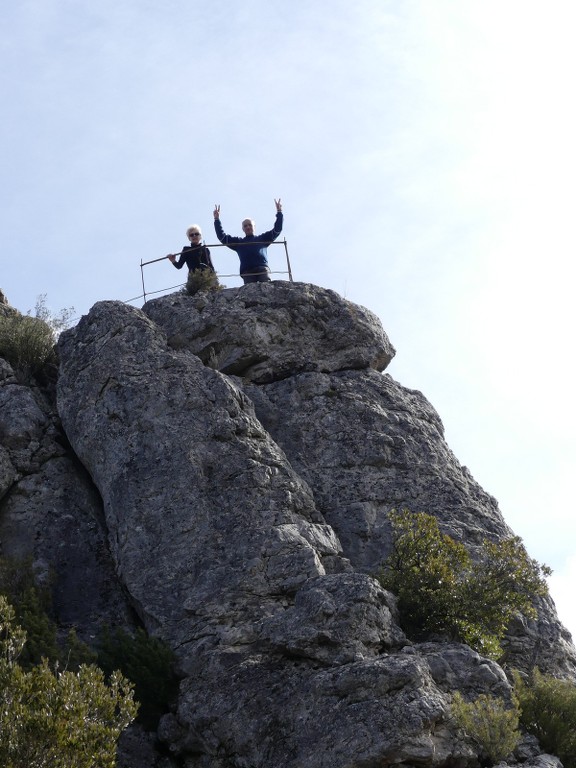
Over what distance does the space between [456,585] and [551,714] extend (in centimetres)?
250

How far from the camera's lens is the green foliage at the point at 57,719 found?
1204 cm

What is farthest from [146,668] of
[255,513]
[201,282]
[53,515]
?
[201,282]

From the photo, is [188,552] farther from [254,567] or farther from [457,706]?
[457,706]

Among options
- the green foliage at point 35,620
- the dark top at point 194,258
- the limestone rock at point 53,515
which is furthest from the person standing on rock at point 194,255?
the green foliage at point 35,620

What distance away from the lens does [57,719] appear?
479 inches

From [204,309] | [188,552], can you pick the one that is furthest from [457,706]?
[204,309]

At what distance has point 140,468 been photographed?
19.1 m

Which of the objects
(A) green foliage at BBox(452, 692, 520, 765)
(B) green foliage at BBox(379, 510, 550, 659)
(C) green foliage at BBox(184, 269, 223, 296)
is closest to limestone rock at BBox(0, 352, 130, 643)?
(C) green foliage at BBox(184, 269, 223, 296)

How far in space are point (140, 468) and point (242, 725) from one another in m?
5.52

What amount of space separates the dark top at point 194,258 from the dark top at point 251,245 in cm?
48

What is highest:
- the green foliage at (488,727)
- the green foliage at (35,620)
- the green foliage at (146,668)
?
the green foliage at (35,620)

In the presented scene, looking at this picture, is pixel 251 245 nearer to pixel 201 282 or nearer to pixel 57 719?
pixel 201 282

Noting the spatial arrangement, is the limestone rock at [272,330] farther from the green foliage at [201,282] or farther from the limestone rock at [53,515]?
the limestone rock at [53,515]

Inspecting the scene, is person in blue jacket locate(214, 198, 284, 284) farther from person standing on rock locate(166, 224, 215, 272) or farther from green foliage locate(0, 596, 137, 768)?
green foliage locate(0, 596, 137, 768)
